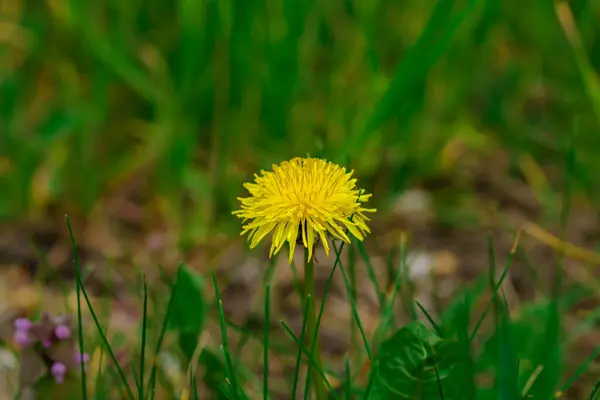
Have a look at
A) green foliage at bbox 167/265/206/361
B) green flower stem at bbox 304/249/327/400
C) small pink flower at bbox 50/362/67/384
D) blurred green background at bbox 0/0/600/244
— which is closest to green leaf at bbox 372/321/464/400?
green flower stem at bbox 304/249/327/400

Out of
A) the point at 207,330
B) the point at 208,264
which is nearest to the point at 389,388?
the point at 207,330

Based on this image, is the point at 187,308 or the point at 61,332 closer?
the point at 61,332

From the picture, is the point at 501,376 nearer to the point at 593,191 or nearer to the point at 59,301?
the point at 59,301

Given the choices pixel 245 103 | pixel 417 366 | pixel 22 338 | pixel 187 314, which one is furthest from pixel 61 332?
pixel 245 103

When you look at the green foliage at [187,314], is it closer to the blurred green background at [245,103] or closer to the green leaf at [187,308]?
the green leaf at [187,308]

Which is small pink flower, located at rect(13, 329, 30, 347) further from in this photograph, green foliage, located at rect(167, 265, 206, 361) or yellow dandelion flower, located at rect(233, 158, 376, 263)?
yellow dandelion flower, located at rect(233, 158, 376, 263)

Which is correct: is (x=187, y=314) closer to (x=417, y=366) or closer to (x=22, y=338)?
(x=22, y=338)
